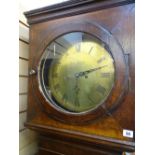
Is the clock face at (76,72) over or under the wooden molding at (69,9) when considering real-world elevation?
under

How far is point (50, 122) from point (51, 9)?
0.55m

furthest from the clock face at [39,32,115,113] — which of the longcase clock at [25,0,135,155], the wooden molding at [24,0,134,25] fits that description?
the wooden molding at [24,0,134,25]

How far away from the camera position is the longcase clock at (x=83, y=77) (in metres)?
0.66

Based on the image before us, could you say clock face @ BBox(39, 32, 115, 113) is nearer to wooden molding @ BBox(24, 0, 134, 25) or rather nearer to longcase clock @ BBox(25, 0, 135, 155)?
longcase clock @ BBox(25, 0, 135, 155)

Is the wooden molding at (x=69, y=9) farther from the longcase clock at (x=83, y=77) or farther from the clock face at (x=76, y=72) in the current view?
the clock face at (x=76, y=72)

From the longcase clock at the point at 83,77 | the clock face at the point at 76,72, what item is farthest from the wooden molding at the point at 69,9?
the clock face at the point at 76,72

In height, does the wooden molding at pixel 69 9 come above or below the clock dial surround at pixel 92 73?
above

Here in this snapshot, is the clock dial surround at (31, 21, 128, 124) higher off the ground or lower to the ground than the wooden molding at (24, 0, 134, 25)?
lower

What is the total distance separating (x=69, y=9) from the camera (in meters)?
0.78

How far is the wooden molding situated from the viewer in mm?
704

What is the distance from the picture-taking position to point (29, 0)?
1.06 meters

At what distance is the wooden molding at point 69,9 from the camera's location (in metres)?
0.70
